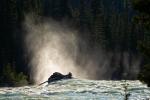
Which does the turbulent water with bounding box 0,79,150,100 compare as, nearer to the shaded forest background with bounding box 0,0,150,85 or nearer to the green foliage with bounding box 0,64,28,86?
the green foliage with bounding box 0,64,28,86

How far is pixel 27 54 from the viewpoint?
91.3 m

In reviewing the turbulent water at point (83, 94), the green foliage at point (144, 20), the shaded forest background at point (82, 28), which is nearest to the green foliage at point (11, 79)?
the shaded forest background at point (82, 28)

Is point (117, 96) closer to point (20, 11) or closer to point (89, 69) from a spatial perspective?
point (20, 11)

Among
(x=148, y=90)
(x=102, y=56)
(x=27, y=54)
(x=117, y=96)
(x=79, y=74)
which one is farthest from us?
(x=102, y=56)

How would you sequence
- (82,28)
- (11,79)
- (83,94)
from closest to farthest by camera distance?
(83,94)
(11,79)
(82,28)

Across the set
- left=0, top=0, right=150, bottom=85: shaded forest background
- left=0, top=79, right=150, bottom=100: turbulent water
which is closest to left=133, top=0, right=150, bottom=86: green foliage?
left=0, top=79, right=150, bottom=100: turbulent water

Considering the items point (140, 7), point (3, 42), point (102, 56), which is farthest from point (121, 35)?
point (140, 7)

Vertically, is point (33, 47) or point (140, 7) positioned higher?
point (140, 7)

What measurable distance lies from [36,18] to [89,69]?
15609 millimetres

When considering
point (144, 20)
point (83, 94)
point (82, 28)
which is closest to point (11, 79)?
point (83, 94)

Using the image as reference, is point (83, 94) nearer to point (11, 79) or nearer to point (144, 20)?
point (144, 20)

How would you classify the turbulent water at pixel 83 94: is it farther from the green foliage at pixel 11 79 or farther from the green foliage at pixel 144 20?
the green foliage at pixel 144 20

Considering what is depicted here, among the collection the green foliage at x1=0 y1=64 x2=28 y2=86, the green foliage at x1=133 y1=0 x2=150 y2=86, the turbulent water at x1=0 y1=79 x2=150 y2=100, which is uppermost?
the green foliage at x1=133 y1=0 x2=150 y2=86

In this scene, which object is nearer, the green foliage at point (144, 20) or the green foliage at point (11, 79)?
the green foliage at point (144, 20)
